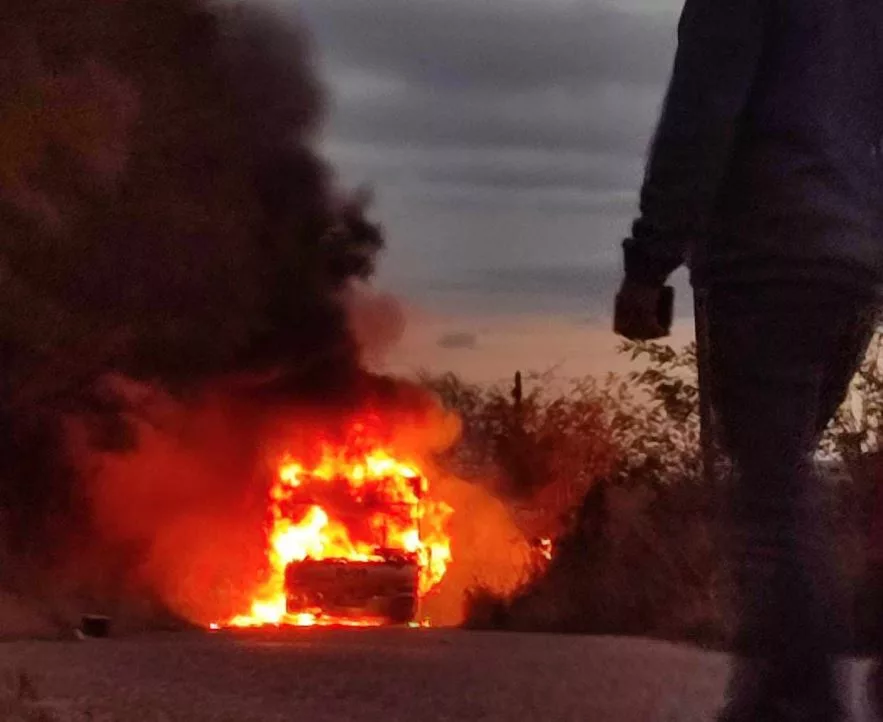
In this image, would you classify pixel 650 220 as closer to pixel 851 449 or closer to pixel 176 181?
pixel 851 449

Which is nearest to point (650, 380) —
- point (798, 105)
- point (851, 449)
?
point (851, 449)

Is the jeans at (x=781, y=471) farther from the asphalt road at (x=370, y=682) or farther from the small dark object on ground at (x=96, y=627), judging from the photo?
the small dark object on ground at (x=96, y=627)

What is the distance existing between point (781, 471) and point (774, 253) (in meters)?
0.46

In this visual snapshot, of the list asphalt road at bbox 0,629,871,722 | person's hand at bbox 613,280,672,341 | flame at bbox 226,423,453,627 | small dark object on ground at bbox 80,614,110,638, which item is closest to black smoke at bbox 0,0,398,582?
flame at bbox 226,423,453,627

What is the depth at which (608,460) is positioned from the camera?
54.5 ft

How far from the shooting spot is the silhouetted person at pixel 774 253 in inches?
151

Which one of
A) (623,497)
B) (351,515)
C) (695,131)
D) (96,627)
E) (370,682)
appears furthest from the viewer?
(351,515)

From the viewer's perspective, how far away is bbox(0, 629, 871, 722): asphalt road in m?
4.96

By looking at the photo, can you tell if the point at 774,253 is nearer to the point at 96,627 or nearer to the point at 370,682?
the point at 370,682

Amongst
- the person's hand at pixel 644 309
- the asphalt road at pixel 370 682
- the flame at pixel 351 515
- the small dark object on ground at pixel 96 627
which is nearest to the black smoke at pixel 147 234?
the flame at pixel 351 515

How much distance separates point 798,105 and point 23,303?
41.3 feet

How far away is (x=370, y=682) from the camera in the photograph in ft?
18.2

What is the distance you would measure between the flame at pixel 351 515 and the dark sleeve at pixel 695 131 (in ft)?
45.7

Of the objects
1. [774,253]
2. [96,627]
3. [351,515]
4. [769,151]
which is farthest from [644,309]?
[351,515]
